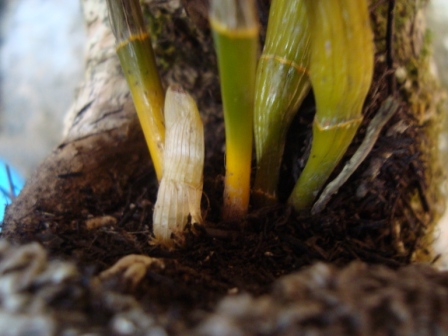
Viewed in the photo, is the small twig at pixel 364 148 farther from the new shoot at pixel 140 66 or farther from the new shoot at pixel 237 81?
the new shoot at pixel 140 66

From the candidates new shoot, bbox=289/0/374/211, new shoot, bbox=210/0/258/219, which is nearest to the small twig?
new shoot, bbox=289/0/374/211

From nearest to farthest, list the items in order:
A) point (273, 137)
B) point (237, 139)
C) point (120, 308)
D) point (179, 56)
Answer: point (120, 308) < point (237, 139) < point (273, 137) < point (179, 56)

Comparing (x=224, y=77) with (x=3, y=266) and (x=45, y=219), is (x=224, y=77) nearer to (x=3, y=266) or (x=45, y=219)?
(x=3, y=266)

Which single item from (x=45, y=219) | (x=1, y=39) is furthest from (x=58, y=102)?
(x=45, y=219)

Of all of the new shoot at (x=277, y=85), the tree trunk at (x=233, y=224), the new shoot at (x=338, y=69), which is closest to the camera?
the tree trunk at (x=233, y=224)

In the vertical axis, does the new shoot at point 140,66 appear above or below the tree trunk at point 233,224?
above

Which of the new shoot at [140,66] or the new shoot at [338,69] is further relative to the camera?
the new shoot at [140,66]

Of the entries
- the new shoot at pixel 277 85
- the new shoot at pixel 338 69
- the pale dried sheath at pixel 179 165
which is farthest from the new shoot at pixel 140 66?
the new shoot at pixel 338 69
